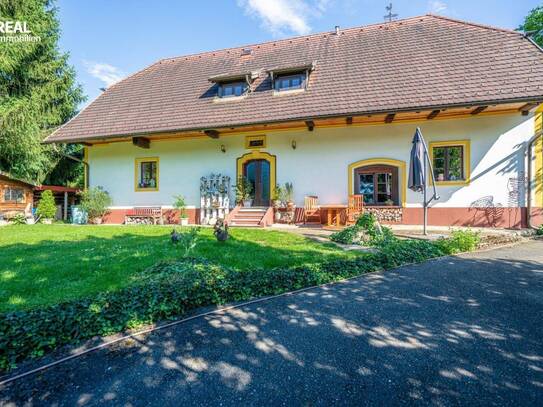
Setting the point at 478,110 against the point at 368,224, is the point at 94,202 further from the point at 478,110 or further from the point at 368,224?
the point at 478,110

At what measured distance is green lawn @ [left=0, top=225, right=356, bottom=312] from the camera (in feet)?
10.8

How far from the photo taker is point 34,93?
1548 centimetres

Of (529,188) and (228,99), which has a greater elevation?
(228,99)

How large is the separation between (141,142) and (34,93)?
9079 millimetres

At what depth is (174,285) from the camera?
10.5ft

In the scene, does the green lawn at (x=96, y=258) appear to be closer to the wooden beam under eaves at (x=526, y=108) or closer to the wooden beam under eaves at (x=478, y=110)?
→ the wooden beam under eaves at (x=478, y=110)

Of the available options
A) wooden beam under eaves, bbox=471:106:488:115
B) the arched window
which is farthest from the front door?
wooden beam under eaves, bbox=471:106:488:115

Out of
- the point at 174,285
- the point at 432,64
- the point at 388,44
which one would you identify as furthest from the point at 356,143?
the point at 174,285

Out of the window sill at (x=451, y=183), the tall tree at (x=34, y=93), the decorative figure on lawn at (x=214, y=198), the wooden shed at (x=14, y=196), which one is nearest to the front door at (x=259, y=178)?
the decorative figure on lawn at (x=214, y=198)

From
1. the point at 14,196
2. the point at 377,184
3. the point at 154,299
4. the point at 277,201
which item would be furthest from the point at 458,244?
the point at 14,196

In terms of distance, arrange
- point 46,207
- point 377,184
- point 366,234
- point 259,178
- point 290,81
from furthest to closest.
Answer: point 46,207 → point 259,178 → point 290,81 → point 377,184 → point 366,234

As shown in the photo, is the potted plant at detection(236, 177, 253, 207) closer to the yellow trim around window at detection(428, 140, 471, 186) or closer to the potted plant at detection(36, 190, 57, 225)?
the yellow trim around window at detection(428, 140, 471, 186)

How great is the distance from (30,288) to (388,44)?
13.5 meters

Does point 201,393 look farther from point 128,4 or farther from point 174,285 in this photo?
point 128,4
